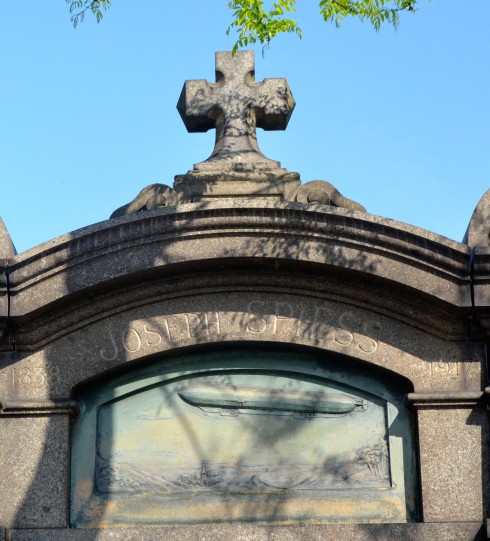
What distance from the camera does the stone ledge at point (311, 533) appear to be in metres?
8.61

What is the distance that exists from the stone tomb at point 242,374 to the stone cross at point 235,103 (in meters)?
1.03

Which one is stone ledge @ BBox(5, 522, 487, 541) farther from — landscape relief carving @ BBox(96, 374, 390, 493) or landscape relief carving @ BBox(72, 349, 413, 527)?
landscape relief carving @ BBox(96, 374, 390, 493)

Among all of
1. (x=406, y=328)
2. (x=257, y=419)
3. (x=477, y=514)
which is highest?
(x=406, y=328)

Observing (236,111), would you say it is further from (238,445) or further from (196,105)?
(238,445)

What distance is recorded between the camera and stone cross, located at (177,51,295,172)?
10.1 meters

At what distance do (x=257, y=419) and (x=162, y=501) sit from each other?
2.91 feet

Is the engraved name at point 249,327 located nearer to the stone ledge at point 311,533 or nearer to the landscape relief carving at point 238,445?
the landscape relief carving at point 238,445

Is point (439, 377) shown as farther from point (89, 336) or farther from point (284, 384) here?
point (89, 336)

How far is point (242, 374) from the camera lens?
30.5ft

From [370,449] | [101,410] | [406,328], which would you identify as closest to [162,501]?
[101,410]

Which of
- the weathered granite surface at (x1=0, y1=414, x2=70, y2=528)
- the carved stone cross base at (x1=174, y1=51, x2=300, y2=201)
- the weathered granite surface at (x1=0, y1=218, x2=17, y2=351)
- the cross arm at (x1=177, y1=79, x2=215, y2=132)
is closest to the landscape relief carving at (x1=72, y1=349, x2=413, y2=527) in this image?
the weathered granite surface at (x1=0, y1=414, x2=70, y2=528)

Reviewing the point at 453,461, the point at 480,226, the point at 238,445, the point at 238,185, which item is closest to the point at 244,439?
the point at 238,445

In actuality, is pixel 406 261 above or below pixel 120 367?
above

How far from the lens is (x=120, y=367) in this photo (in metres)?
9.24
